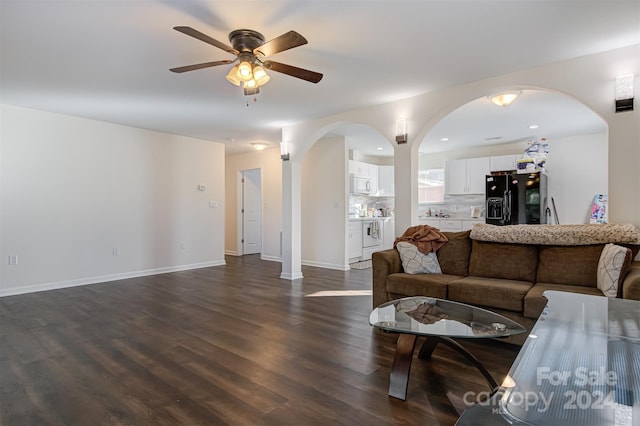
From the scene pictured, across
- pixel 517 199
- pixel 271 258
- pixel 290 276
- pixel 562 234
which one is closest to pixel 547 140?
pixel 517 199

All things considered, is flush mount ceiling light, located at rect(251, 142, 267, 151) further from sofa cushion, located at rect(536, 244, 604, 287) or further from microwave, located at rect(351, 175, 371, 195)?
sofa cushion, located at rect(536, 244, 604, 287)

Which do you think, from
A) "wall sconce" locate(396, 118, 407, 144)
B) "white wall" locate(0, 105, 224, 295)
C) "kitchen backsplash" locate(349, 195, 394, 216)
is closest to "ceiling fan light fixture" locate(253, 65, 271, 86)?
"wall sconce" locate(396, 118, 407, 144)

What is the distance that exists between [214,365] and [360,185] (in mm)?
5357

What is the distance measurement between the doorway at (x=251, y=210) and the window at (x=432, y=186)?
4.08 metres

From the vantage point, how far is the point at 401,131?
4.10 meters

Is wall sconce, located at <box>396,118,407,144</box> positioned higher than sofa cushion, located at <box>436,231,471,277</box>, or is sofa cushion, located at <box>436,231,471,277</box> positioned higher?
wall sconce, located at <box>396,118,407,144</box>

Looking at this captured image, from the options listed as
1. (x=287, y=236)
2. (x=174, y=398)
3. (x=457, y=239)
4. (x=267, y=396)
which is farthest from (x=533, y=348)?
(x=287, y=236)

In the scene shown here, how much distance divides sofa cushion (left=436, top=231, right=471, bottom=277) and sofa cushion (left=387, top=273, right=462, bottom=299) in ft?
0.45

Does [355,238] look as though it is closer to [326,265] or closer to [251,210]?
[326,265]

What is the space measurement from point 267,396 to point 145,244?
15.5ft

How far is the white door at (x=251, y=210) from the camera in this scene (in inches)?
327

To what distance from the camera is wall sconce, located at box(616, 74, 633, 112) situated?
2.76 metres

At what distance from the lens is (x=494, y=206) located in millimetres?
6645

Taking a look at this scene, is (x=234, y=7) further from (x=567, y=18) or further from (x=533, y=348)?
(x=533, y=348)
